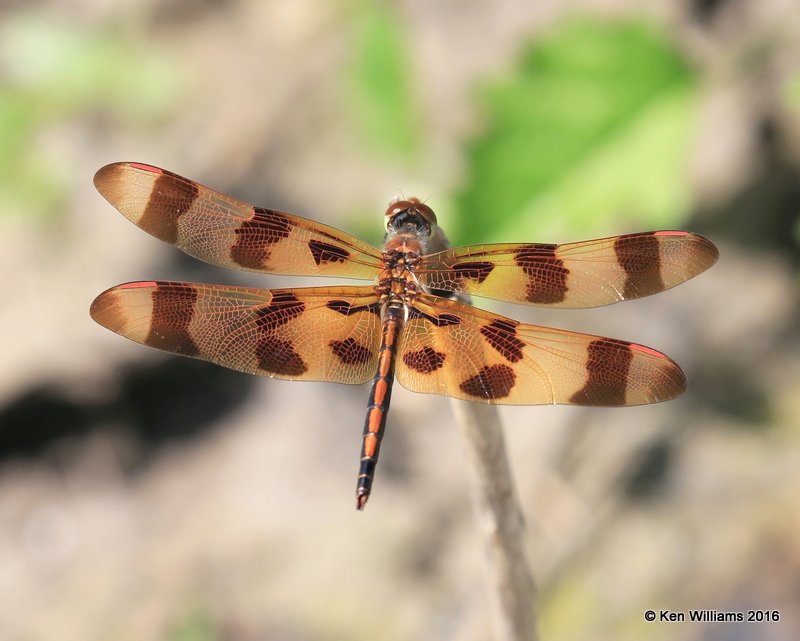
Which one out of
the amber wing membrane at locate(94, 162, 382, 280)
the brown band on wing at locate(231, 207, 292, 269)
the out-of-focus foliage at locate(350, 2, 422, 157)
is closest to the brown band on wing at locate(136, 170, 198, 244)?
the amber wing membrane at locate(94, 162, 382, 280)

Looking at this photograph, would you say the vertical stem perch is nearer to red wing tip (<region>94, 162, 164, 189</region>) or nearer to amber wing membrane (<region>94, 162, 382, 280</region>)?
amber wing membrane (<region>94, 162, 382, 280</region>)

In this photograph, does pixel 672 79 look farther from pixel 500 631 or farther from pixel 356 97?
pixel 500 631

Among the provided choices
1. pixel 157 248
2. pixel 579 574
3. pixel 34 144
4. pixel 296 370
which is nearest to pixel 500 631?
pixel 296 370

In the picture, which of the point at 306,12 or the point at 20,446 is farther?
the point at 306,12

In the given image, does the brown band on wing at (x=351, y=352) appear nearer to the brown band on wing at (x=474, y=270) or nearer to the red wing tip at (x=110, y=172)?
the brown band on wing at (x=474, y=270)

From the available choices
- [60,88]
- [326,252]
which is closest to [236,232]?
[326,252]
